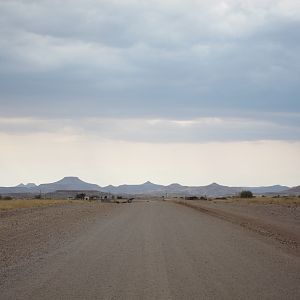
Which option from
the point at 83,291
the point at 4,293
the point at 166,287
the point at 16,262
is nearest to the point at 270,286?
the point at 166,287

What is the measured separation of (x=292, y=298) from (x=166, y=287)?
8.01 ft

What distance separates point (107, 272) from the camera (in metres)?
13.0

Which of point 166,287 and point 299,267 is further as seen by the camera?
point 299,267

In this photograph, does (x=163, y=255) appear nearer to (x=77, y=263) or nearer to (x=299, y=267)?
(x=77, y=263)

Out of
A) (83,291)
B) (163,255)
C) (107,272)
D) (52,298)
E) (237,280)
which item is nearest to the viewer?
(52,298)

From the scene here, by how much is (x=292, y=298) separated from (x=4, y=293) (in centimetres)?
525

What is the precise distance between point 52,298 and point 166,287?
91.1 inches

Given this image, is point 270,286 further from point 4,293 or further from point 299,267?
point 4,293

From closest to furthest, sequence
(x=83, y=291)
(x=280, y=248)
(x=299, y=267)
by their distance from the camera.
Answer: (x=83, y=291) → (x=299, y=267) → (x=280, y=248)

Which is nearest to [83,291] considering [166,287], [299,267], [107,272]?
[166,287]

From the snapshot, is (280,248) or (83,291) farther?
(280,248)

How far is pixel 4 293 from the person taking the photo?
10297mm

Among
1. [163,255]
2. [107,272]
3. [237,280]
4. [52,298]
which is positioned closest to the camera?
[52,298]

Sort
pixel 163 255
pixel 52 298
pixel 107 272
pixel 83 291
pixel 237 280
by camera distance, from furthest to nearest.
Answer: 1. pixel 163 255
2. pixel 107 272
3. pixel 237 280
4. pixel 83 291
5. pixel 52 298
